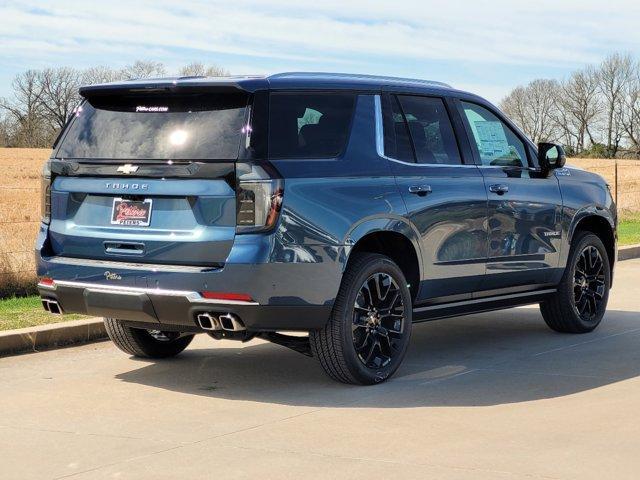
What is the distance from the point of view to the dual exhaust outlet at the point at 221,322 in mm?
6980

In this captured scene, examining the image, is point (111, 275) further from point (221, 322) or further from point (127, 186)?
point (221, 322)

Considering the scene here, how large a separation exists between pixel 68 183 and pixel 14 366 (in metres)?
1.67

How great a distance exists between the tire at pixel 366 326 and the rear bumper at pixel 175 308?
20 centimetres

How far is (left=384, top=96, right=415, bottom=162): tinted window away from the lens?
312 inches

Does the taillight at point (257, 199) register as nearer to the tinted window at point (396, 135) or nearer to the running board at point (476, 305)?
the tinted window at point (396, 135)

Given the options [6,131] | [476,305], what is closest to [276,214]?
[476,305]

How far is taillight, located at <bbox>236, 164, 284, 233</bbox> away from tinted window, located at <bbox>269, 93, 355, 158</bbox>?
→ 0.20 meters

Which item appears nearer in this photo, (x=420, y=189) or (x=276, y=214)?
(x=276, y=214)

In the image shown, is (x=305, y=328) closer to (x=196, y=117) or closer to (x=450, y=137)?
(x=196, y=117)

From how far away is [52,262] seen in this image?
24.9 ft

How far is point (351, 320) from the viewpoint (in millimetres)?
7414

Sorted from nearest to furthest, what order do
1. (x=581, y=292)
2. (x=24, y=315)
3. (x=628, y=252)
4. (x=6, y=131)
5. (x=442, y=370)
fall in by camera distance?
1. (x=442, y=370)
2. (x=581, y=292)
3. (x=24, y=315)
4. (x=628, y=252)
5. (x=6, y=131)

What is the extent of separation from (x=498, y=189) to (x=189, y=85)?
266 cm

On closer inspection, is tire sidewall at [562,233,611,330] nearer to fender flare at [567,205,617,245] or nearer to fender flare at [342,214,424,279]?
fender flare at [567,205,617,245]
